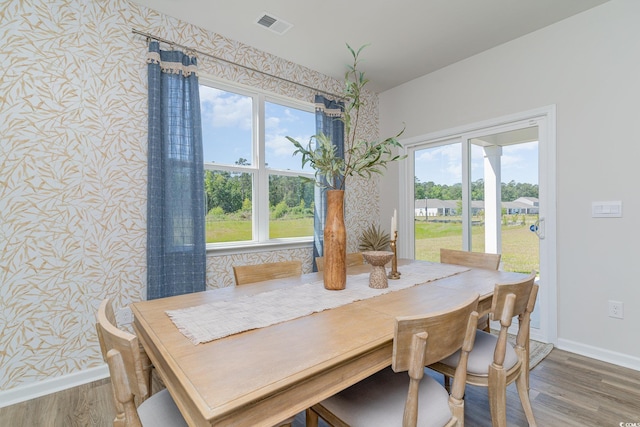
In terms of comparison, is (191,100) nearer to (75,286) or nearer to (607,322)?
(75,286)

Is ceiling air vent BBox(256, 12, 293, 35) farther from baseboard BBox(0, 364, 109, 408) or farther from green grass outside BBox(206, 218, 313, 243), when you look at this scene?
baseboard BBox(0, 364, 109, 408)

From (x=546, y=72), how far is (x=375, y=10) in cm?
162

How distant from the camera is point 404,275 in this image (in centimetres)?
192

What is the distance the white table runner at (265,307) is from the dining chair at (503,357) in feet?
1.43

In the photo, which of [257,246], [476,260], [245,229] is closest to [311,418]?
[476,260]

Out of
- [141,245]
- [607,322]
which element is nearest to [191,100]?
[141,245]

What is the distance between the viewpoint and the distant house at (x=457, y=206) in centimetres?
281

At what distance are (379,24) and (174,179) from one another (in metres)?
2.19

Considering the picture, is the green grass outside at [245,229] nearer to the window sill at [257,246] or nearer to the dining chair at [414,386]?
the window sill at [257,246]

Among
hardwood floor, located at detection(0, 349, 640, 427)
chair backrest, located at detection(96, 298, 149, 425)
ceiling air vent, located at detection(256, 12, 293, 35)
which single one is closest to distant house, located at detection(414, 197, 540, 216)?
hardwood floor, located at detection(0, 349, 640, 427)

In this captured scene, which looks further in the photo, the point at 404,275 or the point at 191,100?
the point at 191,100

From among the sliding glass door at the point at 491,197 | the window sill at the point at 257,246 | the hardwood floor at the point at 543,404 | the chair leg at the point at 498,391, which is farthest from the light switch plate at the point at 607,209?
the window sill at the point at 257,246

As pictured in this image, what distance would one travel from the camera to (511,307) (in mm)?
1239

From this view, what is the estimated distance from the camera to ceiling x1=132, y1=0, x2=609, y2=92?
2348mm
